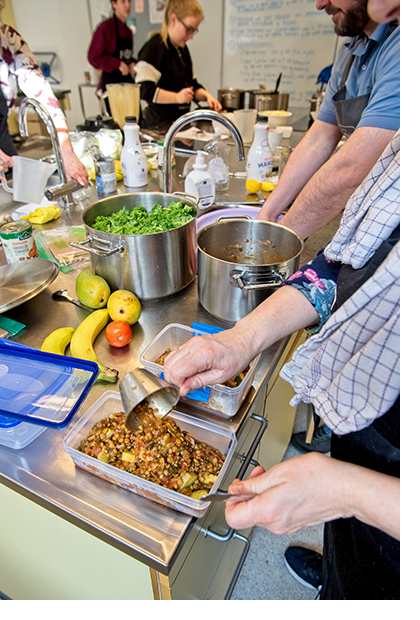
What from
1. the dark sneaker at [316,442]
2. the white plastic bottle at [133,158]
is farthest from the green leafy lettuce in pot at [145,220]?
the dark sneaker at [316,442]

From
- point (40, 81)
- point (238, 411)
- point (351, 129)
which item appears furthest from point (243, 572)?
point (40, 81)

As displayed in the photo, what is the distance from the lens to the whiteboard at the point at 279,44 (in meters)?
4.15

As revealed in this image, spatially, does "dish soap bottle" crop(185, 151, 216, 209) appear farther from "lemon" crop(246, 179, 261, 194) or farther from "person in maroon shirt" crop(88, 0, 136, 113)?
"person in maroon shirt" crop(88, 0, 136, 113)

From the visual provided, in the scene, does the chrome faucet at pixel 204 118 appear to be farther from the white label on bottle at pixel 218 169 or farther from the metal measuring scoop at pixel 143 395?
the metal measuring scoop at pixel 143 395

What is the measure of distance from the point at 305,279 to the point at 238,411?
31 centimetres

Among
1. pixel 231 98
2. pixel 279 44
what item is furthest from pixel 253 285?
pixel 279 44

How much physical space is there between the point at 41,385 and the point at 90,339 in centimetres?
24

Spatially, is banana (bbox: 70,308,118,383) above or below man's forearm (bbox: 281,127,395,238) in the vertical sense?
below

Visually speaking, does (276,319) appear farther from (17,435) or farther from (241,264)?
(17,435)

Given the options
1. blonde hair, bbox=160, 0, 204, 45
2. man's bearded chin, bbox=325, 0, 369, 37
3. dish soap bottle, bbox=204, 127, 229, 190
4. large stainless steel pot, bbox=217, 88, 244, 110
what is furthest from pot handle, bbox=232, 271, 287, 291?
large stainless steel pot, bbox=217, 88, 244, 110

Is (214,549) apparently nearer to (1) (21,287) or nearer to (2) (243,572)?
(2) (243,572)

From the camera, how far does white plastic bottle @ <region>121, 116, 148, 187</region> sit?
5.65 ft

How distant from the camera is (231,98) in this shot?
348 centimetres

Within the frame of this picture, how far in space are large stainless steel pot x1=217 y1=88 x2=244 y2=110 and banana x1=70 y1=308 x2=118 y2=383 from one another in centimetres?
309
